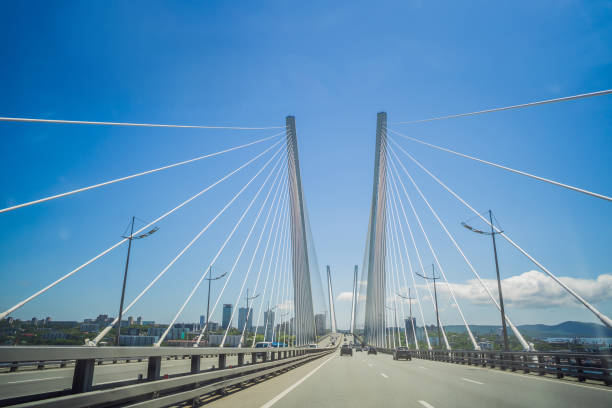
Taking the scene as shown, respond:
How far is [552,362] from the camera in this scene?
14.6m

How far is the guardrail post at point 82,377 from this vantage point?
3951 millimetres

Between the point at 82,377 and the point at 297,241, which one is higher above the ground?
the point at 297,241

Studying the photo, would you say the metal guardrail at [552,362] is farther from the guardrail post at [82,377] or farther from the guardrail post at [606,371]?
the guardrail post at [82,377]

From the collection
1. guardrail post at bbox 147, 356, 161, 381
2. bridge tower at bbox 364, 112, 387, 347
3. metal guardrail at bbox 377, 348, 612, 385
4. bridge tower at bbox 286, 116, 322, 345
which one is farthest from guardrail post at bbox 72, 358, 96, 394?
bridge tower at bbox 364, 112, 387, 347

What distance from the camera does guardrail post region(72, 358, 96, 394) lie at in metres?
3.95

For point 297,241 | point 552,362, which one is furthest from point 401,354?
point 552,362

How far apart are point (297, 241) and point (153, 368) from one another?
3694cm

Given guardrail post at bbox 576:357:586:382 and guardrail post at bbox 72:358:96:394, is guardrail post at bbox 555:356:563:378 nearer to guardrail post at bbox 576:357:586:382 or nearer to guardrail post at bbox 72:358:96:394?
guardrail post at bbox 576:357:586:382

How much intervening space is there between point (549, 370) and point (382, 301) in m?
40.7

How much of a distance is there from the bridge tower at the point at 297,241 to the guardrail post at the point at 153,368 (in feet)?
98.1

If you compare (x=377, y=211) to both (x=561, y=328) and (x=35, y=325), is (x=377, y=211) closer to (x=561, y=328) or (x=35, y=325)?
(x=561, y=328)

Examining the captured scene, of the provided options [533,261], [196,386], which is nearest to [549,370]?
[533,261]

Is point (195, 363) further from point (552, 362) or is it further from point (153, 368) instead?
point (552, 362)

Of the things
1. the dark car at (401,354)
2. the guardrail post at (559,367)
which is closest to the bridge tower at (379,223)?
the dark car at (401,354)
